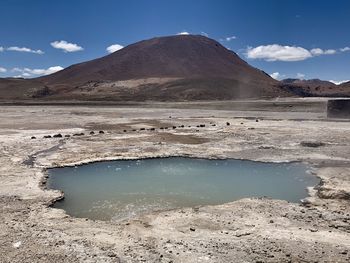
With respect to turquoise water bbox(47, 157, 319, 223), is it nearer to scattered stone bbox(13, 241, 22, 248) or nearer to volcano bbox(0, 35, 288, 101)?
scattered stone bbox(13, 241, 22, 248)

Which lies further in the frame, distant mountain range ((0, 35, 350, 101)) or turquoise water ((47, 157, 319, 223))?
distant mountain range ((0, 35, 350, 101))

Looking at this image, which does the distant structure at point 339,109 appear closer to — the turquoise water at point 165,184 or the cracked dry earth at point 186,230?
the cracked dry earth at point 186,230

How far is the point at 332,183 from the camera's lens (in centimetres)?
1270

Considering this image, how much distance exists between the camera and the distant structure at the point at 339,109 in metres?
36.6

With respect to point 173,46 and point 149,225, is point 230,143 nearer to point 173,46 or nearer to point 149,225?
point 149,225

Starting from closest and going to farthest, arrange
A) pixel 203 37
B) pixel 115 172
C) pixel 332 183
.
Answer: pixel 332 183, pixel 115 172, pixel 203 37

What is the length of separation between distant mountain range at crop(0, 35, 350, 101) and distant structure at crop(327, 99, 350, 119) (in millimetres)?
43083

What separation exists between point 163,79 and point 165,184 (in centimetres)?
9438

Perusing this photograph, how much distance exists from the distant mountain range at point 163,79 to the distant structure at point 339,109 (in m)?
43.1

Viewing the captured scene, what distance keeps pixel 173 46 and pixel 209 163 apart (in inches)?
5040

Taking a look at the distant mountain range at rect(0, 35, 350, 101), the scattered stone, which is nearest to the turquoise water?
the scattered stone

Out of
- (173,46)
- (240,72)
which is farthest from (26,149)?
(173,46)

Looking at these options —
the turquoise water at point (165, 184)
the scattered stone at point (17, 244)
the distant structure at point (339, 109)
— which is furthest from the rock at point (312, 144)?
the distant structure at point (339, 109)

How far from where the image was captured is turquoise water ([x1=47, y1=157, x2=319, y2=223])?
1120cm
